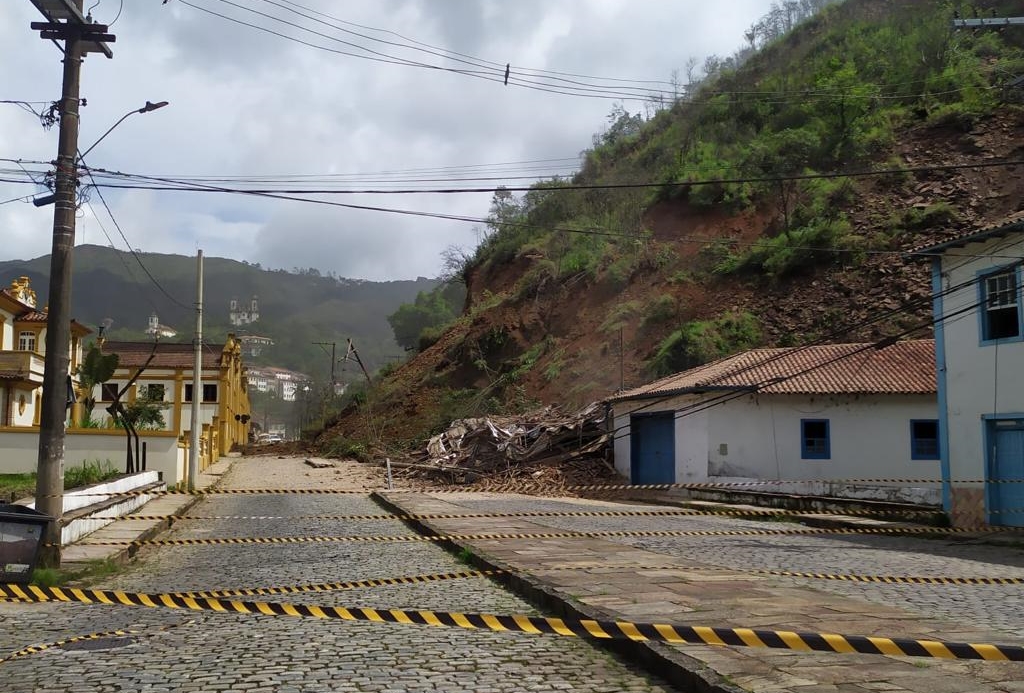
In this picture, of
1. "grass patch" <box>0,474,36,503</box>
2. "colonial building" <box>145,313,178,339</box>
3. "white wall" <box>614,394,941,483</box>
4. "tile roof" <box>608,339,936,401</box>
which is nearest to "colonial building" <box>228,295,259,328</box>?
"colonial building" <box>145,313,178,339</box>

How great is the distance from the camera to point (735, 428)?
2431 centimetres

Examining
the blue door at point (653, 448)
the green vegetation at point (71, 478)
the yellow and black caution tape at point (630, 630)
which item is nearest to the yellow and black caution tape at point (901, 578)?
the yellow and black caution tape at point (630, 630)

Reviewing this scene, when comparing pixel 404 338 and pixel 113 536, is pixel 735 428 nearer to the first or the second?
pixel 113 536

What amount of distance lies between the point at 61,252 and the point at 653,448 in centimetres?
2006

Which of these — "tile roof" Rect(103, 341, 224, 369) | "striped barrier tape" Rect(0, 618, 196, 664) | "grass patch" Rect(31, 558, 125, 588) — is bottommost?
"grass patch" Rect(31, 558, 125, 588)

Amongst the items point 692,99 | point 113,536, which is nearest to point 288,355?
point 692,99

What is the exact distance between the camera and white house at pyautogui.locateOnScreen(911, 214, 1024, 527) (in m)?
16.3

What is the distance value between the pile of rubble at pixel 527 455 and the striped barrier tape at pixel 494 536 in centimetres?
1220

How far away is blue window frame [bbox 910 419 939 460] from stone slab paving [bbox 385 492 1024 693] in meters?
9.39

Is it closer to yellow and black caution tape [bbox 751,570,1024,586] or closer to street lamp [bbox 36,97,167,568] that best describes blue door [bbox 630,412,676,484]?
yellow and black caution tape [bbox 751,570,1024,586]

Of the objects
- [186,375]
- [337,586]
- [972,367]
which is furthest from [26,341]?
[972,367]

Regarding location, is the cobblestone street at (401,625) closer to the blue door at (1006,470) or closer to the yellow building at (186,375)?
the blue door at (1006,470)

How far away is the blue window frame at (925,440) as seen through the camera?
23734mm

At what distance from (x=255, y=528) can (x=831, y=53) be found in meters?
48.3
